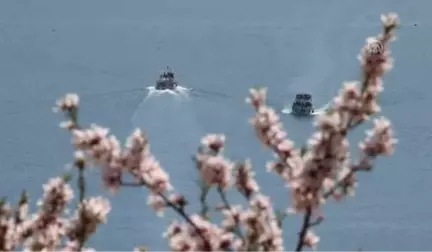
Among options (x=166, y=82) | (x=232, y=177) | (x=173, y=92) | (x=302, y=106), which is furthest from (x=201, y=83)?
(x=232, y=177)

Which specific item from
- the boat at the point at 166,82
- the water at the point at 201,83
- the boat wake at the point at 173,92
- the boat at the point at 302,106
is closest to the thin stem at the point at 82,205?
the water at the point at 201,83

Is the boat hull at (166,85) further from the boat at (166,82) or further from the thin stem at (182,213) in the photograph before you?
the thin stem at (182,213)

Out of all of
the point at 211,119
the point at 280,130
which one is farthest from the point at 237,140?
the point at 280,130

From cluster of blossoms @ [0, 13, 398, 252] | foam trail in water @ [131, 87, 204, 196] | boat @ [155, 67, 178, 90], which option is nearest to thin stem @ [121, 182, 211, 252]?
cluster of blossoms @ [0, 13, 398, 252]

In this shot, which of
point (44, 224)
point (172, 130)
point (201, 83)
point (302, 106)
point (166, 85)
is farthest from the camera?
point (201, 83)

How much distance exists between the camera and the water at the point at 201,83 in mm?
13070

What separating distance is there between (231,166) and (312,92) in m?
16.7

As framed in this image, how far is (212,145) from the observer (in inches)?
55.5

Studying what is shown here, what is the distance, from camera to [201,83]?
19.6 m

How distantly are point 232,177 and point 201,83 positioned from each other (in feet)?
59.7

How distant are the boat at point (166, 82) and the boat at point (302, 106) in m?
2.97

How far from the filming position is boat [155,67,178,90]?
19016 millimetres

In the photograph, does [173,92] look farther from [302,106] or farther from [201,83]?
[302,106]

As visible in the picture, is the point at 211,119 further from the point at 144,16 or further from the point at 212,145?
the point at 212,145
